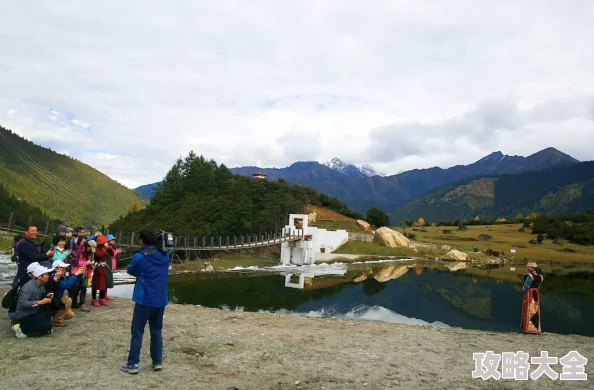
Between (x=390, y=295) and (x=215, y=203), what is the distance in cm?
3732

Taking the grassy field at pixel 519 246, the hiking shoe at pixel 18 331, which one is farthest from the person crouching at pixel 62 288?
the grassy field at pixel 519 246

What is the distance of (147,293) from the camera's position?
5559 mm

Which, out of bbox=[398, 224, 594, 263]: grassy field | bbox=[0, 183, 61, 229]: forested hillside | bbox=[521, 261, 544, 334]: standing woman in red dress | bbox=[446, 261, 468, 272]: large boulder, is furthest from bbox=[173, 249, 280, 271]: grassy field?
Answer: bbox=[0, 183, 61, 229]: forested hillside

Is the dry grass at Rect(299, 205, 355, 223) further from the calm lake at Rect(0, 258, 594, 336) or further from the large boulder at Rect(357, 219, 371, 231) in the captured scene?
the calm lake at Rect(0, 258, 594, 336)

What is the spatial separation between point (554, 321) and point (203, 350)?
1862 centimetres

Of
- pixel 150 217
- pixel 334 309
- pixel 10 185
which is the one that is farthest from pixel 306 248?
pixel 10 185

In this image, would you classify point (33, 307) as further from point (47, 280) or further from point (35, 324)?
point (47, 280)

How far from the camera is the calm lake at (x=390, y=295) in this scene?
1859 centimetres

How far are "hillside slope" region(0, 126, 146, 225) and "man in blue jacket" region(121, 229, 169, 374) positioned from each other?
438 ft

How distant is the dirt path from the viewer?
218 inches

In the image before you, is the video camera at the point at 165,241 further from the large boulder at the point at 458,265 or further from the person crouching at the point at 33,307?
the large boulder at the point at 458,265

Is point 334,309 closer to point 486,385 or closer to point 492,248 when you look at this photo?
point 486,385

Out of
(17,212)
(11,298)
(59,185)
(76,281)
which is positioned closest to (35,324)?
(11,298)

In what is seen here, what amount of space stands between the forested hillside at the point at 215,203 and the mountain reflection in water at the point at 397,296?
1876 cm
